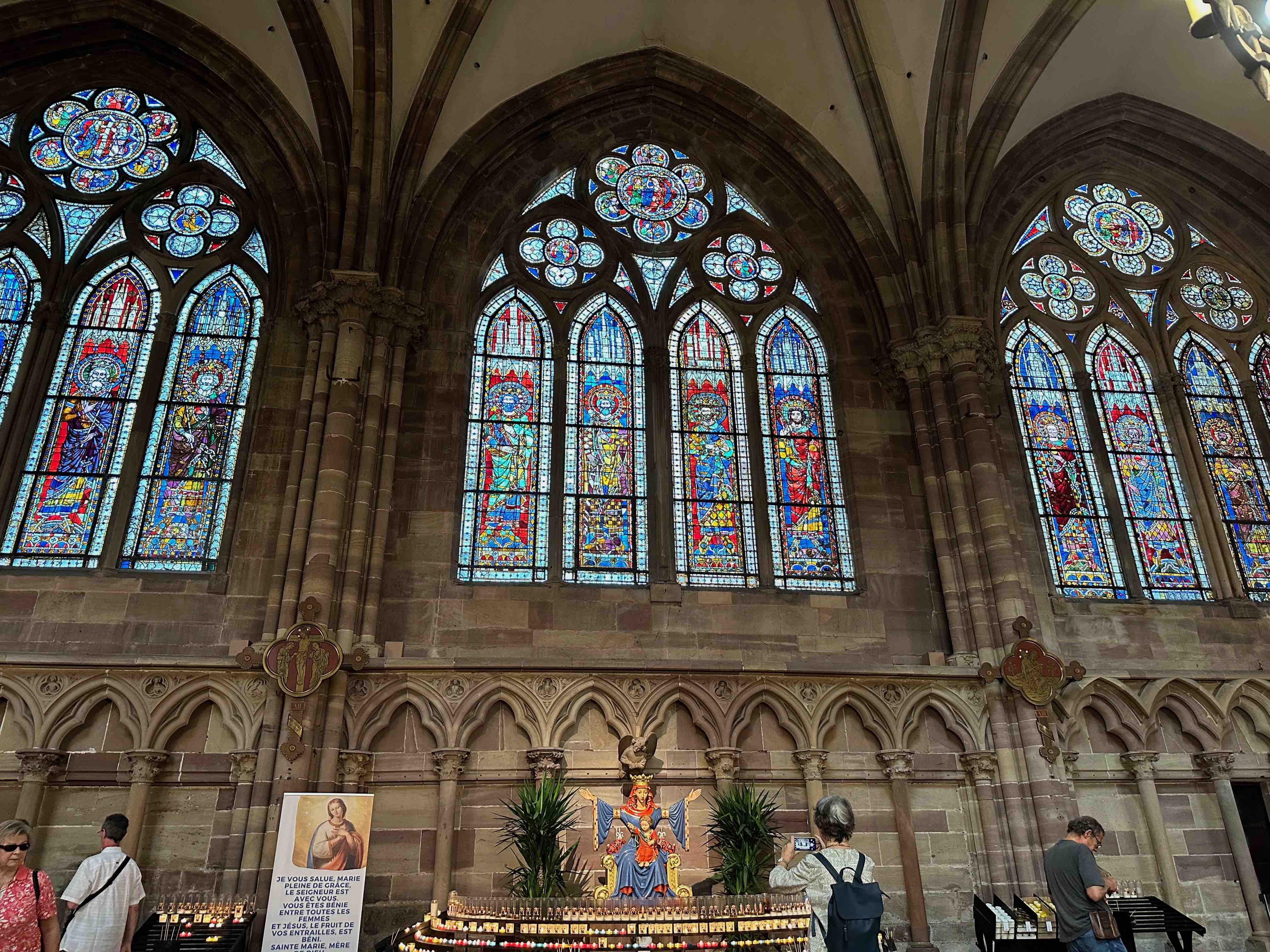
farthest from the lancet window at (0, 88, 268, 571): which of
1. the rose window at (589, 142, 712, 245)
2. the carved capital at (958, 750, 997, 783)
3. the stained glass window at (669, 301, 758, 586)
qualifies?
the carved capital at (958, 750, 997, 783)

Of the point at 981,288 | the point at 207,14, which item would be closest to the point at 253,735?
the point at 207,14

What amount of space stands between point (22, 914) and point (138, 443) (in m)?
7.19

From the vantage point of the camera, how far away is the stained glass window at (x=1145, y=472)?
11.6 metres

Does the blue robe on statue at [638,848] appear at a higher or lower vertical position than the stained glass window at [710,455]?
lower

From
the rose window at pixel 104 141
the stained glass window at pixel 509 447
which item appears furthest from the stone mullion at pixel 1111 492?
the rose window at pixel 104 141

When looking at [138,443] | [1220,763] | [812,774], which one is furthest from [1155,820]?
[138,443]

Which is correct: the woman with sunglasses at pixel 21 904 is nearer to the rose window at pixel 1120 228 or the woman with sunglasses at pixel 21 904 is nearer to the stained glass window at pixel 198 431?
the stained glass window at pixel 198 431

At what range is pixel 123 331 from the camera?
11070 millimetres

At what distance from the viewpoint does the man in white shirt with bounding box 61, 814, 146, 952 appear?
5.13 metres

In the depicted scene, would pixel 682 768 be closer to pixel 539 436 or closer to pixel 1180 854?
pixel 539 436

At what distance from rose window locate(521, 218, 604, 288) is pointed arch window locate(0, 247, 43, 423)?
5.58 m

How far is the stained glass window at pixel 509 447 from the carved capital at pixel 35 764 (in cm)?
397

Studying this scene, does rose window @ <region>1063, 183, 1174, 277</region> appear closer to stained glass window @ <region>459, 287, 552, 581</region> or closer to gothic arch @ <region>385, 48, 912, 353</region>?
gothic arch @ <region>385, 48, 912, 353</region>

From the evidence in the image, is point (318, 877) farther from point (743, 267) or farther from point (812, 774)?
point (743, 267)
